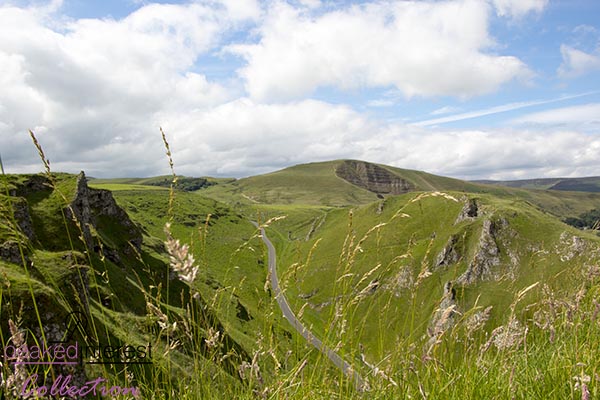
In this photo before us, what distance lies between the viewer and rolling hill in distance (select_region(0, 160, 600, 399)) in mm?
3676

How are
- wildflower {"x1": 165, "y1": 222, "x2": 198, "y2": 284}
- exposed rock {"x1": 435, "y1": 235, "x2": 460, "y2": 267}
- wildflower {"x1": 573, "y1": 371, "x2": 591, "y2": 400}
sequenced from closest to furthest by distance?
1. wildflower {"x1": 165, "y1": 222, "x2": 198, "y2": 284}
2. wildflower {"x1": 573, "y1": 371, "x2": 591, "y2": 400}
3. exposed rock {"x1": 435, "y1": 235, "x2": 460, "y2": 267}

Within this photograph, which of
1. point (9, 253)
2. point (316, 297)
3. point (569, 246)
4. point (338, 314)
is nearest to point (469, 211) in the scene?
point (569, 246)

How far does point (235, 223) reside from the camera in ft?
639

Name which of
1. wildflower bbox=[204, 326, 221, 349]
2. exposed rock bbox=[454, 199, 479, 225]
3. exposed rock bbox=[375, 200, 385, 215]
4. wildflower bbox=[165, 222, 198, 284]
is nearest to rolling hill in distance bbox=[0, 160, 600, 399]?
wildflower bbox=[165, 222, 198, 284]

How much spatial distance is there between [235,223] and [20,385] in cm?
19504

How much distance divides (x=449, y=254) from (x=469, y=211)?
78.3 ft

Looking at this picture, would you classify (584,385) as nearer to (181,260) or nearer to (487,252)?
(181,260)

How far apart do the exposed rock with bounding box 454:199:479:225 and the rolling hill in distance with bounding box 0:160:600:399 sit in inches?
51.1

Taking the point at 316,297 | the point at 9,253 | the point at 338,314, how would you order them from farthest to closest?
1. the point at 316,297
2. the point at 9,253
3. the point at 338,314

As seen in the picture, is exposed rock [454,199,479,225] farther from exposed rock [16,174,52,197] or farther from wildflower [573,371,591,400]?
wildflower [573,371,591,400]

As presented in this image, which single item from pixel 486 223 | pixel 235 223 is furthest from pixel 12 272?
pixel 235 223

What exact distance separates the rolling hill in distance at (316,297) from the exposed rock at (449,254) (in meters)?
Result: 0.37

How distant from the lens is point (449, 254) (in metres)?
99.5

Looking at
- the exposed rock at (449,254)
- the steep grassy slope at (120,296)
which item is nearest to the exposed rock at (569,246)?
the exposed rock at (449,254)
